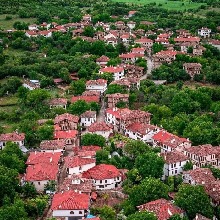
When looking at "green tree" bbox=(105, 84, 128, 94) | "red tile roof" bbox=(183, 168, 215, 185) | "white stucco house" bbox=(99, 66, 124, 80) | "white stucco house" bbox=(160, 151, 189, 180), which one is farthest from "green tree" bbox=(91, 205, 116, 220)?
"white stucco house" bbox=(99, 66, 124, 80)

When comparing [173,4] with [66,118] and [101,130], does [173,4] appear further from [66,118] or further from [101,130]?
[101,130]

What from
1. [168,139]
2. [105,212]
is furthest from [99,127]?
[105,212]

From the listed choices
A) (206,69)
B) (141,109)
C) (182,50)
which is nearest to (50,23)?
(182,50)

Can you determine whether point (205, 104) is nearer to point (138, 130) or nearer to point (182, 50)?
point (138, 130)

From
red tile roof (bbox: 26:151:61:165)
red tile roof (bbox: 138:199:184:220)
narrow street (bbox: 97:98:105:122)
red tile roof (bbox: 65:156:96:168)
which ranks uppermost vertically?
red tile roof (bbox: 138:199:184:220)

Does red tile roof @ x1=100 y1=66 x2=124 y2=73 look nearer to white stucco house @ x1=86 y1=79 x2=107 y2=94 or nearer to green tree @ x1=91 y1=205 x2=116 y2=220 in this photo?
white stucco house @ x1=86 y1=79 x2=107 y2=94

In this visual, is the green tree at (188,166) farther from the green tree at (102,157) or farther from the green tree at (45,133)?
the green tree at (45,133)
